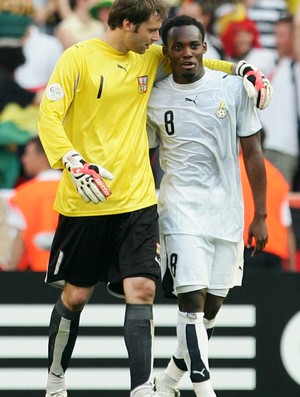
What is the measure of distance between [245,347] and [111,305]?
3.05 ft

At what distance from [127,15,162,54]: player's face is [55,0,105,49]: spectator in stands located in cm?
441

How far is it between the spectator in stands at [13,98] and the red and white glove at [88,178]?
13.2 feet

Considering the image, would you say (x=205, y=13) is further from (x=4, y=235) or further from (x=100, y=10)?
(x=4, y=235)

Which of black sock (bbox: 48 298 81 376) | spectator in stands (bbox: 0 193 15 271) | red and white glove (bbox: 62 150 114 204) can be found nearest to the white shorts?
black sock (bbox: 48 298 81 376)

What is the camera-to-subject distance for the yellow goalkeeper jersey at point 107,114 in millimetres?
6434

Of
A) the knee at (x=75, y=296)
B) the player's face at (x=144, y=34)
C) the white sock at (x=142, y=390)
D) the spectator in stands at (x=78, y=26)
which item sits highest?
the spectator in stands at (x=78, y=26)

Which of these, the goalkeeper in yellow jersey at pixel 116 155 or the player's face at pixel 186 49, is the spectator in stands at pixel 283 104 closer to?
the goalkeeper in yellow jersey at pixel 116 155

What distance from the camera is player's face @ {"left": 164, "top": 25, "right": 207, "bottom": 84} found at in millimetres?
6488

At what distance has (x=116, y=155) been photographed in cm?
652

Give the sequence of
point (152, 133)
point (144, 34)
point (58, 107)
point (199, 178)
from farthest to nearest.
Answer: point (152, 133), point (199, 178), point (144, 34), point (58, 107)

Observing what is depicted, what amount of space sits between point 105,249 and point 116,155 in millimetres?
547

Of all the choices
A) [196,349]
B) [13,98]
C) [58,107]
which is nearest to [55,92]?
[58,107]

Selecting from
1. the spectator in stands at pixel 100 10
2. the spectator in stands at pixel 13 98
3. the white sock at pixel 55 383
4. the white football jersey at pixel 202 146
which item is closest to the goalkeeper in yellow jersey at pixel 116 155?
the white football jersey at pixel 202 146

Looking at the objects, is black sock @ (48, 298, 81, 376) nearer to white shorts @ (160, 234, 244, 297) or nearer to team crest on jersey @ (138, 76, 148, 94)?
white shorts @ (160, 234, 244, 297)
